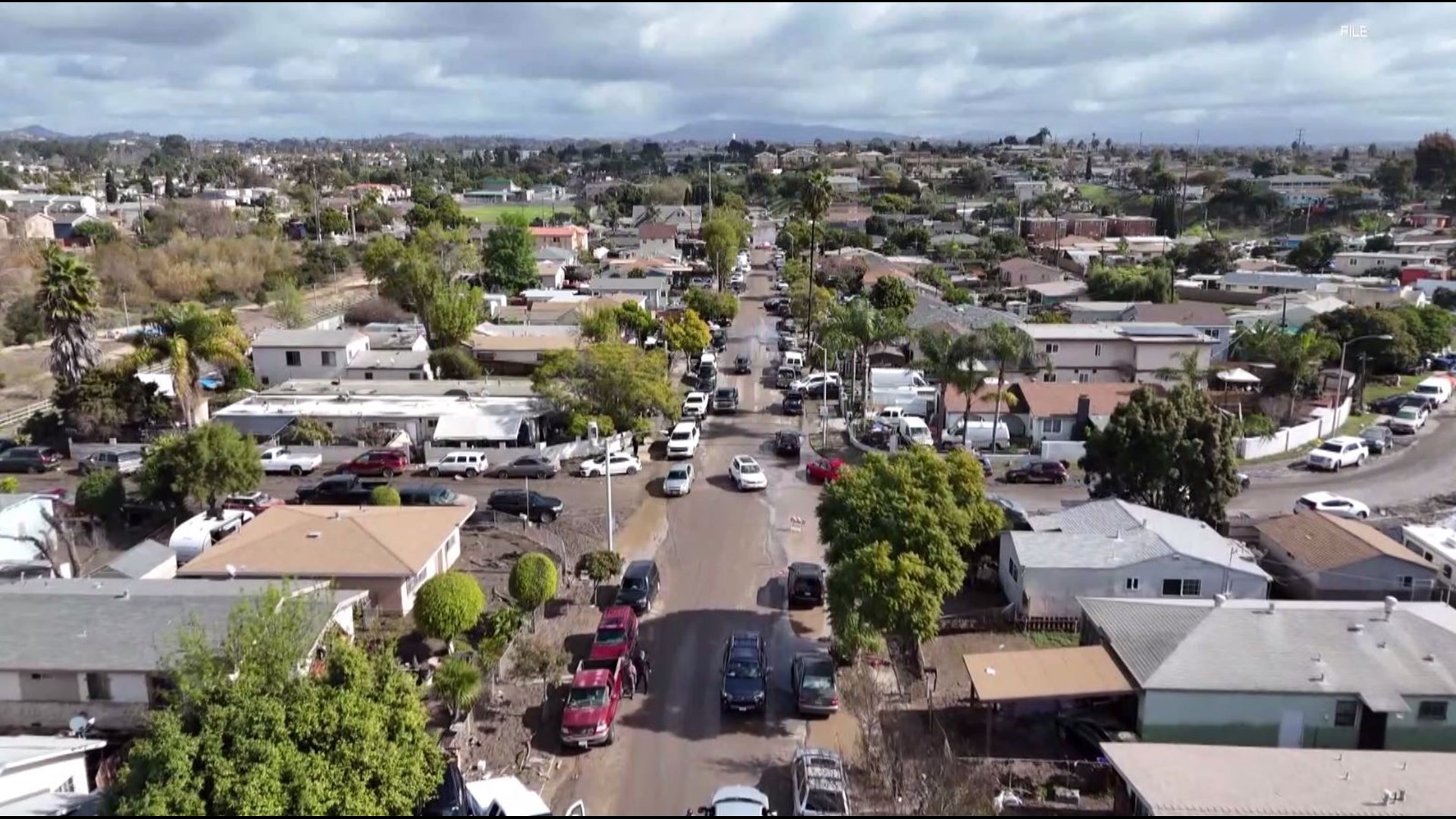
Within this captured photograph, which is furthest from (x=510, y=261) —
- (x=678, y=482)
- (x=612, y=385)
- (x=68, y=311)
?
(x=678, y=482)

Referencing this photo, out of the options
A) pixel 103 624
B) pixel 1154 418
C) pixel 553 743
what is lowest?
pixel 553 743

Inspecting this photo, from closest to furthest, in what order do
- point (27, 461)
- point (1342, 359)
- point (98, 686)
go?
point (98, 686) < point (27, 461) < point (1342, 359)

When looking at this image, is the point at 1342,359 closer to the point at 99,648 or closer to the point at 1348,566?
the point at 1348,566

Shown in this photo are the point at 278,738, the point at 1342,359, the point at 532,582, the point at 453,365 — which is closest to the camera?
the point at 278,738

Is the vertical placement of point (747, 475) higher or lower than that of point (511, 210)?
lower

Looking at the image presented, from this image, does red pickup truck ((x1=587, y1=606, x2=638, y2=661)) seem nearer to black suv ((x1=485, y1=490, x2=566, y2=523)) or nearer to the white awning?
black suv ((x1=485, y1=490, x2=566, y2=523))

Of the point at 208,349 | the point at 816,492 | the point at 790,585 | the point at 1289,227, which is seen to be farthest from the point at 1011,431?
the point at 1289,227

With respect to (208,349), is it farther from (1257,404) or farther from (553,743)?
(1257,404)

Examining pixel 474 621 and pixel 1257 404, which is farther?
pixel 1257 404
